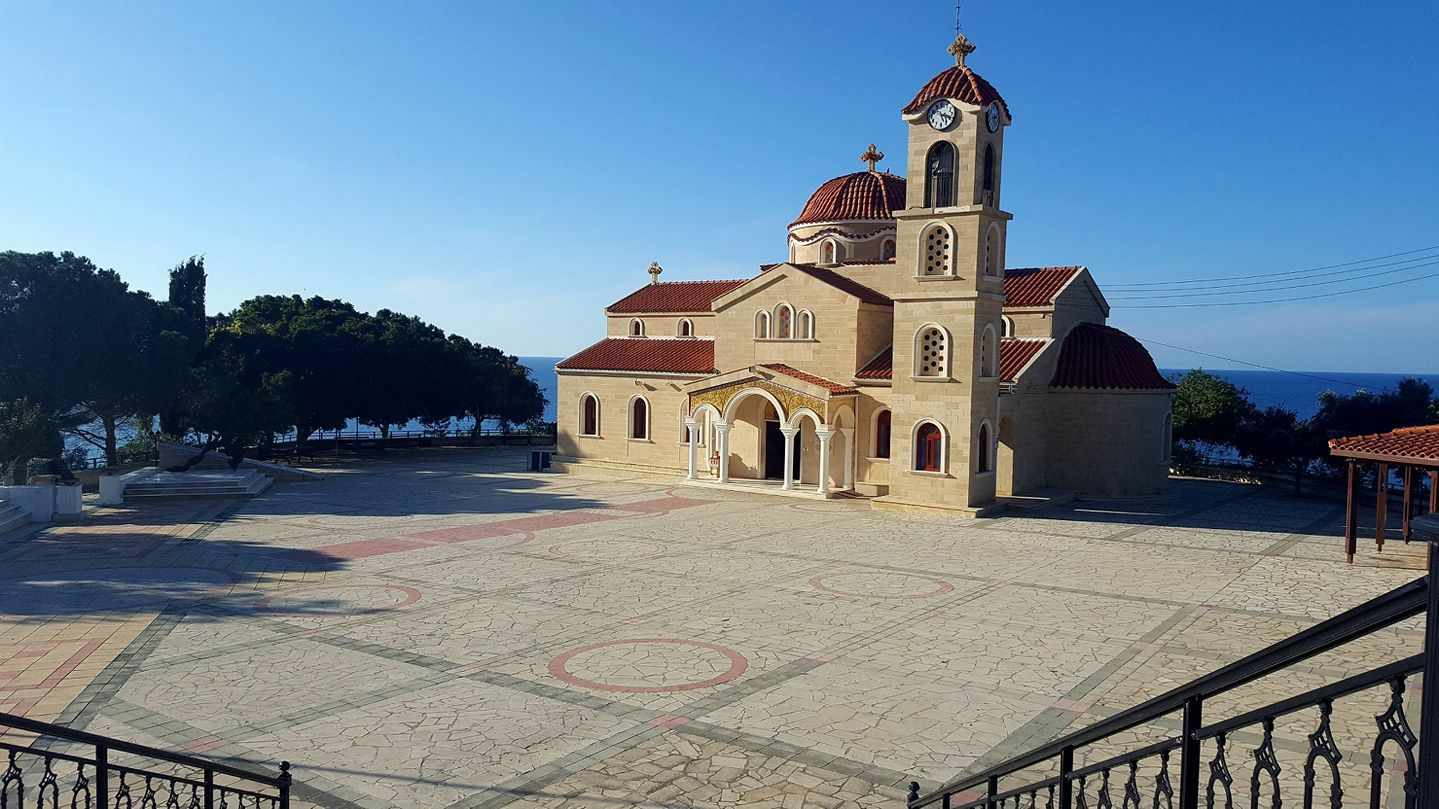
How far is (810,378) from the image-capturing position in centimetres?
2986

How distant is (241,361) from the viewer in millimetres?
36656

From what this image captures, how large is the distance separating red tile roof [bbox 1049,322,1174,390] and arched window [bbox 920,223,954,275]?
6649 mm

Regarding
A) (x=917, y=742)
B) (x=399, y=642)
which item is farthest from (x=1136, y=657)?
(x=399, y=642)

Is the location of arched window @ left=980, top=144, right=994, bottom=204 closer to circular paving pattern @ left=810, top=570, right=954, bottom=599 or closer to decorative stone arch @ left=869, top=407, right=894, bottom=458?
decorative stone arch @ left=869, top=407, right=894, bottom=458

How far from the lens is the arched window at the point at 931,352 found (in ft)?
86.7

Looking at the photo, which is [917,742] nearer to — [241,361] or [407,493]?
[407,493]

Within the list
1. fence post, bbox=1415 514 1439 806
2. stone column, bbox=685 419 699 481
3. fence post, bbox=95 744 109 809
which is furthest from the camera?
stone column, bbox=685 419 699 481

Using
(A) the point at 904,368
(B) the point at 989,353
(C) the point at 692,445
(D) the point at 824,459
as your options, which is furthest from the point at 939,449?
(C) the point at 692,445

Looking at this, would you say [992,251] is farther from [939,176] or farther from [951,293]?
[939,176]

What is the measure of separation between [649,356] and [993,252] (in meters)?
14.2

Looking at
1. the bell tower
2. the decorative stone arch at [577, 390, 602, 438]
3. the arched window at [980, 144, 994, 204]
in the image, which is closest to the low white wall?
the decorative stone arch at [577, 390, 602, 438]

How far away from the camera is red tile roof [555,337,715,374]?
1373 inches

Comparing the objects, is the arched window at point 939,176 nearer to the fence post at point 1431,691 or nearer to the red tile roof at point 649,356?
the red tile roof at point 649,356

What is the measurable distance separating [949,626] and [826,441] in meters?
14.6
